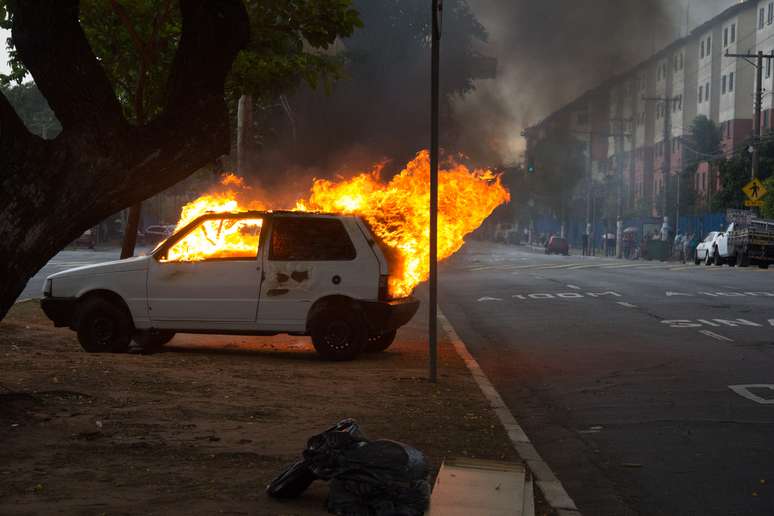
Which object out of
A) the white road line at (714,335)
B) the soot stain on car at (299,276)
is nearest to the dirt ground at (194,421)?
the soot stain on car at (299,276)

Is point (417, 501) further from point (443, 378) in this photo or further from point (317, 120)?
point (317, 120)

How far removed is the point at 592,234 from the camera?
88000 millimetres

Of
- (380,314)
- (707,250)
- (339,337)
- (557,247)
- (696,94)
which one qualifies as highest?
(696,94)

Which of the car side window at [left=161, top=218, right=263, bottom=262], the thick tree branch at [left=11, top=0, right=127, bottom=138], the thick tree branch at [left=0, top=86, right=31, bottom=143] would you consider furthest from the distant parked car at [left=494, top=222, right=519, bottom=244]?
the thick tree branch at [left=0, top=86, right=31, bottom=143]

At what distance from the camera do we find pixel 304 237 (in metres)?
13.0

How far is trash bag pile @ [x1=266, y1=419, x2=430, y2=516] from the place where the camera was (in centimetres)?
543

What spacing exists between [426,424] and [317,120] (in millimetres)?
30518

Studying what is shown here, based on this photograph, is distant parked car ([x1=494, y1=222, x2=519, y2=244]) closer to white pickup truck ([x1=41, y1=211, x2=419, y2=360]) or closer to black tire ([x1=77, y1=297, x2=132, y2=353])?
white pickup truck ([x1=41, y1=211, x2=419, y2=360])

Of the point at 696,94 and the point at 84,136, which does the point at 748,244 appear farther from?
the point at 696,94

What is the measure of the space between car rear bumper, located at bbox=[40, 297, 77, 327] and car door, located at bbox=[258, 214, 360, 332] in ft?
7.73

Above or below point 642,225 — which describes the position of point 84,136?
above

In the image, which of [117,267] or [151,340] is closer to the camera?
[117,267]

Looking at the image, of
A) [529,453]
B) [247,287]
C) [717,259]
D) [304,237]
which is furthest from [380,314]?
[717,259]

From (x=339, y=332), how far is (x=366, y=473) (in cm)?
718
